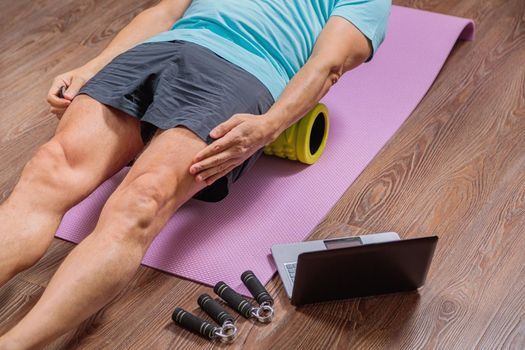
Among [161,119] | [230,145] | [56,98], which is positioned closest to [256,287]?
[230,145]

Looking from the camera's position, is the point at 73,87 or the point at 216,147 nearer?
the point at 216,147

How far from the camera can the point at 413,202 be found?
6.44ft

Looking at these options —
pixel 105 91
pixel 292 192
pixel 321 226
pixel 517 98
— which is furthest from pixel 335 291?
pixel 517 98

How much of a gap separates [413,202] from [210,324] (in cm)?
66

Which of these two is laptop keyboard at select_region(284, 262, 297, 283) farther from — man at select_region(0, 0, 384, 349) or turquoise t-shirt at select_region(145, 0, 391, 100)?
turquoise t-shirt at select_region(145, 0, 391, 100)

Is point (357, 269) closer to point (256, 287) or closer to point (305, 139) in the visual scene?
point (256, 287)

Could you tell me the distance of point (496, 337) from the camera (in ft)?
5.17

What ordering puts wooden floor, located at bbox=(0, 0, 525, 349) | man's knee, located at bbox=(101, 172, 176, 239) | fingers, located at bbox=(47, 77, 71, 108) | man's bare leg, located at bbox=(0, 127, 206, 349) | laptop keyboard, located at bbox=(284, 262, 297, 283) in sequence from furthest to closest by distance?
fingers, located at bbox=(47, 77, 71, 108), laptop keyboard, located at bbox=(284, 262, 297, 283), wooden floor, located at bbox=(0, 0, 525, 349), man's knee, located at bbox=(101, 172, 176, 239), man's bare leg, located at bbox=(0, 127, 206, 349)

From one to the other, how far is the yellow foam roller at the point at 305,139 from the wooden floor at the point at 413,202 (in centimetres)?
15

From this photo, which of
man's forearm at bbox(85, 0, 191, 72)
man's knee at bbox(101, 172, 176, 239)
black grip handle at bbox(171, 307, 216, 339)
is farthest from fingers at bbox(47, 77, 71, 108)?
black grip handle at bbox(171, 307, 216, 339)

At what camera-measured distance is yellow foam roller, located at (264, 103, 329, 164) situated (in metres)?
1.98

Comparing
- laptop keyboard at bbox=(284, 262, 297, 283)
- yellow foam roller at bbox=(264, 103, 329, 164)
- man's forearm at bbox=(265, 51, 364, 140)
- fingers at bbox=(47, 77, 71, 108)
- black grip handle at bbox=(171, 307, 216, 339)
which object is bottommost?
black grip handle at bbox=(171, 307, 216, 339)

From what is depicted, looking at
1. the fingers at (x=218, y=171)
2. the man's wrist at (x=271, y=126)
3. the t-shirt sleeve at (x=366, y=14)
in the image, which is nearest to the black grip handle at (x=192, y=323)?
the fingers at (x=218, y=171)

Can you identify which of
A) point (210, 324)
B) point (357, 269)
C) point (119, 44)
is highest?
point (119, 44)
